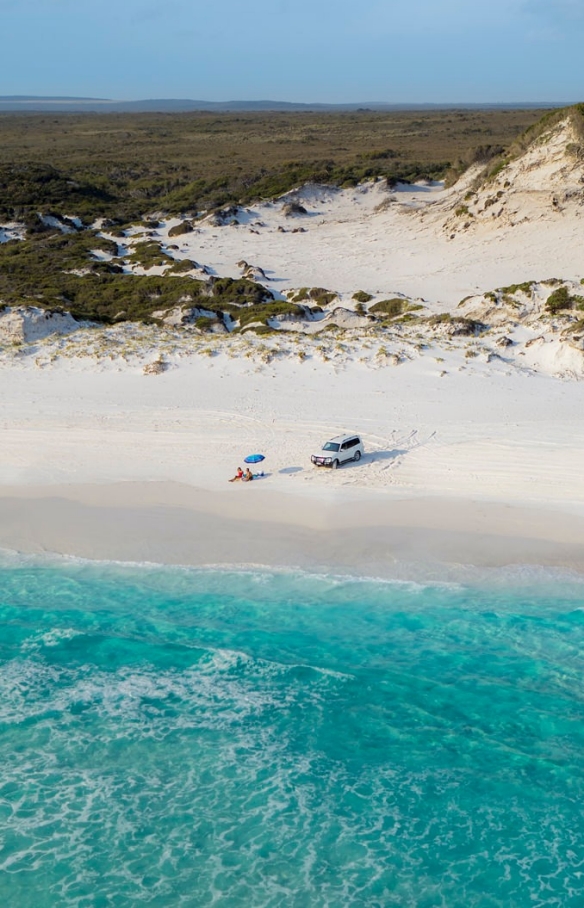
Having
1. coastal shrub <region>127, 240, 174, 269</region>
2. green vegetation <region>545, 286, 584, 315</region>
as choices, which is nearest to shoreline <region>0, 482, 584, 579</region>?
green vegetation <region>545, 286, 584, 315</region>

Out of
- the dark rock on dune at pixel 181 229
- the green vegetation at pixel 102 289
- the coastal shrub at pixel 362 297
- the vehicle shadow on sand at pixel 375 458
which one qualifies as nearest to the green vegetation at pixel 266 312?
the green vegetation at pixel 102 289

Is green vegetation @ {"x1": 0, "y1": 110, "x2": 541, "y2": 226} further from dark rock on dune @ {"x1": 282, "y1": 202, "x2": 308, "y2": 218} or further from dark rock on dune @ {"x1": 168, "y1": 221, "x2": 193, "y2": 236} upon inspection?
dark rock on dune @ {"x1": 168, "y1": 221, "x2": 193, "y2": 236}

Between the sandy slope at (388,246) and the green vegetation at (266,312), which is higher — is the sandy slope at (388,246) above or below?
above

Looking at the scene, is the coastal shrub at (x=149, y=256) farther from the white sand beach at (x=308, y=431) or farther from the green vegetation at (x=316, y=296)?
the white sand beach at (x=308, y=431)

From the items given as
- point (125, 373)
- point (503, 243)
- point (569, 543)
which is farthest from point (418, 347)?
point (503, 243)

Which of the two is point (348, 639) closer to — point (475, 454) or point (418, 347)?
point (475, 454)

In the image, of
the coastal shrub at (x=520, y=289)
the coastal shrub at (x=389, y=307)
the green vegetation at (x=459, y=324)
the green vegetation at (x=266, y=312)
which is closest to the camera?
the green vegetation at (x=459, y=324)
